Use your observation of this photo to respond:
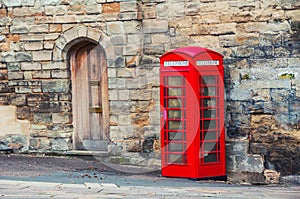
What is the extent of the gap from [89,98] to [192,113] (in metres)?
2.67

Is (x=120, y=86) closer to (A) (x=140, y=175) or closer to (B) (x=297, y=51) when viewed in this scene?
(A) (x=140, y=175)

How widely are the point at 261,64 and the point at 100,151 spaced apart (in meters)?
3.35

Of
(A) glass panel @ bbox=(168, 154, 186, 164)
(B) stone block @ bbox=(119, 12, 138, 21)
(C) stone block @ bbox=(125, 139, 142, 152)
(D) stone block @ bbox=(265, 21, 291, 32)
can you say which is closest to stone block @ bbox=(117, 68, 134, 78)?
(B) stone block @ bbox=(119, 12, 138, 21)

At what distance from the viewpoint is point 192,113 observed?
10.3m

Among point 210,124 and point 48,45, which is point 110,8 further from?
point 210,124

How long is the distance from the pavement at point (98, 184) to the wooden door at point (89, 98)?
515mm

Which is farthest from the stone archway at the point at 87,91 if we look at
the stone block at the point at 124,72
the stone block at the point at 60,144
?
the stone block at the point at 124,72

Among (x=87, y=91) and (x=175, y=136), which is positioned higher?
(x=87, y=91)

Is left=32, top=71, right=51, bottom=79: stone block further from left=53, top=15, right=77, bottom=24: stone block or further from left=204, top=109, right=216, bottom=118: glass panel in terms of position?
left=204, top=109, right=216, bottom=118: glass panel

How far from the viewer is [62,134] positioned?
12062 millimetres

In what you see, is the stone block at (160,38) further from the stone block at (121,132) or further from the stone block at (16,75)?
the stone block at (16,75)

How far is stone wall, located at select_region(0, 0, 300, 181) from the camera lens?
1065cm

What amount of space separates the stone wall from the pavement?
0.54 m

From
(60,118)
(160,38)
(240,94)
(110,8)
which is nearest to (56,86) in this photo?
(60,118)
